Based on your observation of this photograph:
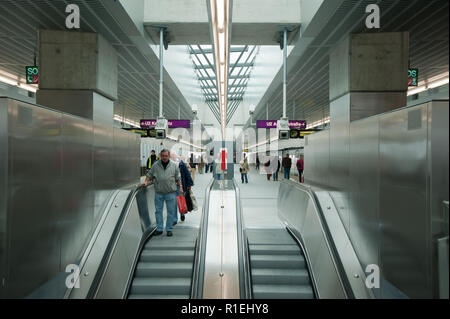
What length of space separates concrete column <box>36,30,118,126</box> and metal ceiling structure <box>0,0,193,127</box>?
13.0 inches

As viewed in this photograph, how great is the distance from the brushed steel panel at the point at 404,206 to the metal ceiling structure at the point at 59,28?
5947mm

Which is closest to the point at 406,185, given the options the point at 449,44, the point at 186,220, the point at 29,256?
the point at 449,44

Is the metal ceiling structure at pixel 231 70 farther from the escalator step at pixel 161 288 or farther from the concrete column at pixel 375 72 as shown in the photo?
the escalator step at pixel 161 288

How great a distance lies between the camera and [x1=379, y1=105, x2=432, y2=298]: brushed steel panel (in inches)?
107

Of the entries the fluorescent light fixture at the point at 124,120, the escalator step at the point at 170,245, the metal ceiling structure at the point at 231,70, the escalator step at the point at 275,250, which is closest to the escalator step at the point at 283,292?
the escalator step at the point at 275,250

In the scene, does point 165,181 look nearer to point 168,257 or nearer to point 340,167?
point 168,257

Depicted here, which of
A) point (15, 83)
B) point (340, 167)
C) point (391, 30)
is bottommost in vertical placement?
point (340, 167)

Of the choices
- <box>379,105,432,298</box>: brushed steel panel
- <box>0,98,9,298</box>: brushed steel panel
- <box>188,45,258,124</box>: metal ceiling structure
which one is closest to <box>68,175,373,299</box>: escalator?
<box>379,105,432,298</box>: brushed steel panel

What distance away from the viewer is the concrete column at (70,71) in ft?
22.2

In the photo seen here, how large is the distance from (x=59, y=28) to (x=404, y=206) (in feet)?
25.5

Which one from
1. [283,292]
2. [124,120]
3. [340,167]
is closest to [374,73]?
[340,167]

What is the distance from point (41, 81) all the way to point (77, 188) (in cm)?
380

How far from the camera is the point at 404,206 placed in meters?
3.04

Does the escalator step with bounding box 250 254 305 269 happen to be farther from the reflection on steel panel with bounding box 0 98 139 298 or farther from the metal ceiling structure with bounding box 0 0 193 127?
the metal ceiling structure with bounding box 0 0 193 127
